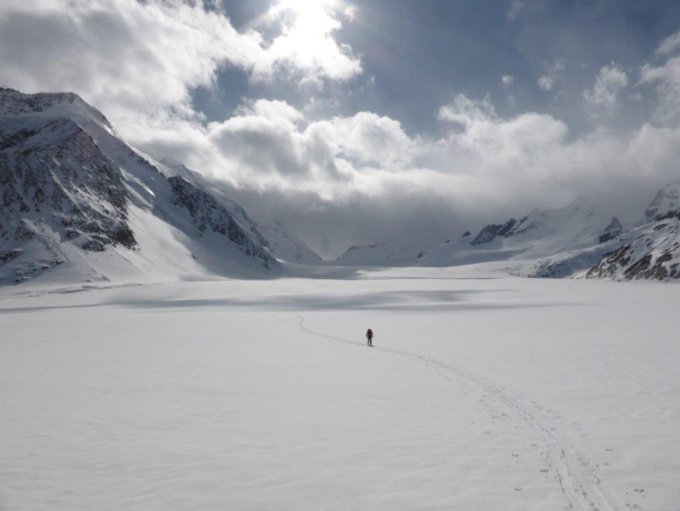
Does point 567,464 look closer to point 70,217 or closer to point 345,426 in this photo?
point 345,426

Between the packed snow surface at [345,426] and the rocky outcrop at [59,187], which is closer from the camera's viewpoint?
the packed snow surface at [345,426]

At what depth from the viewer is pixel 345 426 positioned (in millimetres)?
13164

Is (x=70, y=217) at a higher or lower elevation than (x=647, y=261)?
higher

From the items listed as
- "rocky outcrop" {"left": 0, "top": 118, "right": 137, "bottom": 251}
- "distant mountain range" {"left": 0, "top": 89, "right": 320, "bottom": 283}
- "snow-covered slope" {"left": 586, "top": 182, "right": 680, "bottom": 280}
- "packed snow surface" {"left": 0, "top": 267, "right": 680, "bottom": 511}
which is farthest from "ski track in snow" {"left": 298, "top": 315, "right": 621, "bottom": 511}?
"rocky outcrop" {"left": 0, "top": 118, "right": 137, "bottom": 251}

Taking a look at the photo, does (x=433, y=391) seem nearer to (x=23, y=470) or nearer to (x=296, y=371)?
(x=296, y=371)

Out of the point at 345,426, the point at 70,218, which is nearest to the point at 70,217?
the point at 70,218

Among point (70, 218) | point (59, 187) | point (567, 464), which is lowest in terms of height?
point (567, 464)

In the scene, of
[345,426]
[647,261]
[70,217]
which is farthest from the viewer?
[70,217]

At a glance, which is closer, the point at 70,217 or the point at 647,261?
the point at 647,261

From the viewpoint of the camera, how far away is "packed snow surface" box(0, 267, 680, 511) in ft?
29.5

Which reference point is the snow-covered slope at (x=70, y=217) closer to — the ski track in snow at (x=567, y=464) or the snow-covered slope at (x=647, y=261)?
the ski track in snow at (x=567, y=464)

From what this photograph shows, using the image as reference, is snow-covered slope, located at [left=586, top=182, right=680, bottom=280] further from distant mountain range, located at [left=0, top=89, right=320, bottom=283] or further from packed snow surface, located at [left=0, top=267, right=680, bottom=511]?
distant mountain range, located at [left=0, top=89, right=320, bottom=283]

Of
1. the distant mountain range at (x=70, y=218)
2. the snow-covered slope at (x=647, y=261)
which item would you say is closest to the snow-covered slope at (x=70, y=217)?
the distant mountain range at (x=70, y=218)

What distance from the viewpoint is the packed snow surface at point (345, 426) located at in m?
8.98
